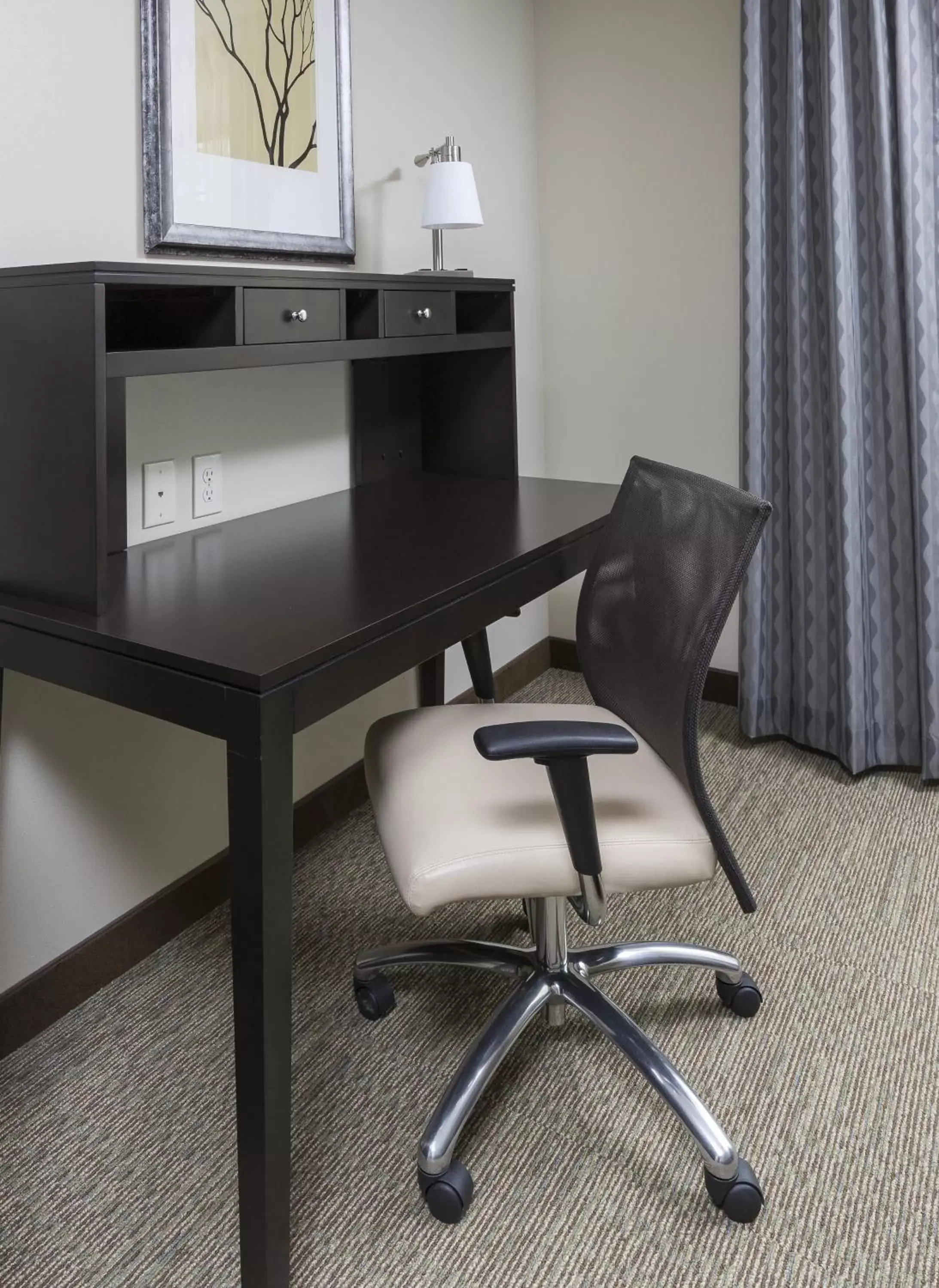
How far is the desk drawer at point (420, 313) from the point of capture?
1823 mm

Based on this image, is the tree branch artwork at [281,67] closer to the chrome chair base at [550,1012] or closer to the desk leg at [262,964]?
the desk leg at [262,964]

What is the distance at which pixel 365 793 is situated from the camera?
2.47m

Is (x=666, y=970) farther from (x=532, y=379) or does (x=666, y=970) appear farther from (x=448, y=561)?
(x=532, y=379)

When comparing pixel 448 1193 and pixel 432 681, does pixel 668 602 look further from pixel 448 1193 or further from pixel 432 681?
pixel 432 681

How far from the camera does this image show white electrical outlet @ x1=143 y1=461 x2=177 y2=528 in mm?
1782

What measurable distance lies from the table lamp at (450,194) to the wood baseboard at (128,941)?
122cm

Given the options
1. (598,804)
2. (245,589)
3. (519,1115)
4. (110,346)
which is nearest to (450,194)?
(110,346)

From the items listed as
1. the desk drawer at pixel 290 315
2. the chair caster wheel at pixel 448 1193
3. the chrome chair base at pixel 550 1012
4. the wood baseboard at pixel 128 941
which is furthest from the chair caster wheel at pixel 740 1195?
the desk drawer at pixel 290 315

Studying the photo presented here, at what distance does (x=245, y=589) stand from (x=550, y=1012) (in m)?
0.85

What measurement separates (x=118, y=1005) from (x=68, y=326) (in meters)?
1.15

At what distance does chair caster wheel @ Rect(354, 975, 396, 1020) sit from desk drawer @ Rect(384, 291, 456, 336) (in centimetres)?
113

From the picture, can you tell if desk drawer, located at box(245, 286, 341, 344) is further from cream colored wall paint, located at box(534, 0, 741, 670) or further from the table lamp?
cream colored wall paint, located at box(534, 0, 741, 670)

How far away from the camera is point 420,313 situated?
1912 millimetres

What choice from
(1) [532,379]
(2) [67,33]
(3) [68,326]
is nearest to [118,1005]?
(3) [68,326]
